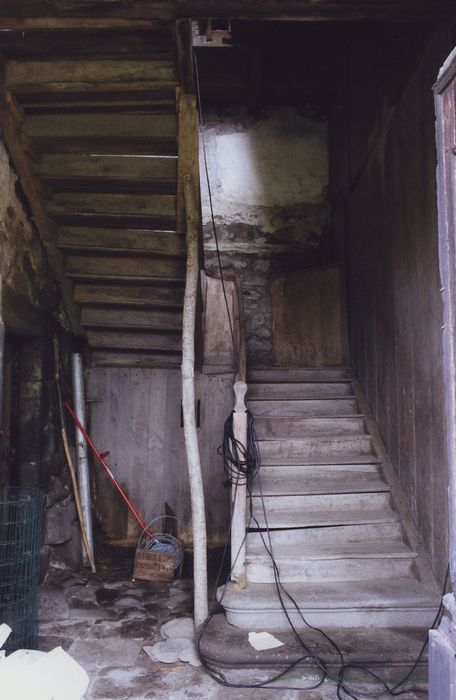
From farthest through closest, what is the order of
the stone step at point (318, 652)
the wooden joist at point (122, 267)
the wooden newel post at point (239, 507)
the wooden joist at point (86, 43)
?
1. the wooden joist at point (122, 267)
2. the wooden newel post at point (239, 507)
3. the wooden joist at point (86, 43)
4. the stone step at point (318, 652)

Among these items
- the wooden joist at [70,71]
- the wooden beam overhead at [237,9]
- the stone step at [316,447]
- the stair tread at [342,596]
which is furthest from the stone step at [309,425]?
the wooden beam overhead at [237,9]

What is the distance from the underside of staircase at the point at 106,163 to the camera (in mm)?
3094

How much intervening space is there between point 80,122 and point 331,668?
3.58 m

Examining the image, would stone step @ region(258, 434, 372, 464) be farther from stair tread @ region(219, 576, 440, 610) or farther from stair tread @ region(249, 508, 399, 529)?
stair tread @ region(219, 576, 440, 610)

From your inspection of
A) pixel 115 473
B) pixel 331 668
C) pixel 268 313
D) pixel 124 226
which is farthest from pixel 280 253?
pixel 331 668

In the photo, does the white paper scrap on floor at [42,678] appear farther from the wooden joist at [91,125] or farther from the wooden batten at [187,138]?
the wooden joist at [91,125]

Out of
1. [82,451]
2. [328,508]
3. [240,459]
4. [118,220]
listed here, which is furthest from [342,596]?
[118,220]

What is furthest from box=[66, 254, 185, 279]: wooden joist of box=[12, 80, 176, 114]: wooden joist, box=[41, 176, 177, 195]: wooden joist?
box=[12, 80, 176, 114]: wooden joist

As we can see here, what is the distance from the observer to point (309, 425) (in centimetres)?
430

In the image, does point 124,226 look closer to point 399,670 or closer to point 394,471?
point 394,471

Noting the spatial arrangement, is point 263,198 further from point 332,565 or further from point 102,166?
point 332,565

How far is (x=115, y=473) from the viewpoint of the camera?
494cm

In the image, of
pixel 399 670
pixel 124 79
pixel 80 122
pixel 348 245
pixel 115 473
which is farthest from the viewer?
pixel 348 245

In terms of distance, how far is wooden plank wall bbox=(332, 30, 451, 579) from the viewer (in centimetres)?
309
